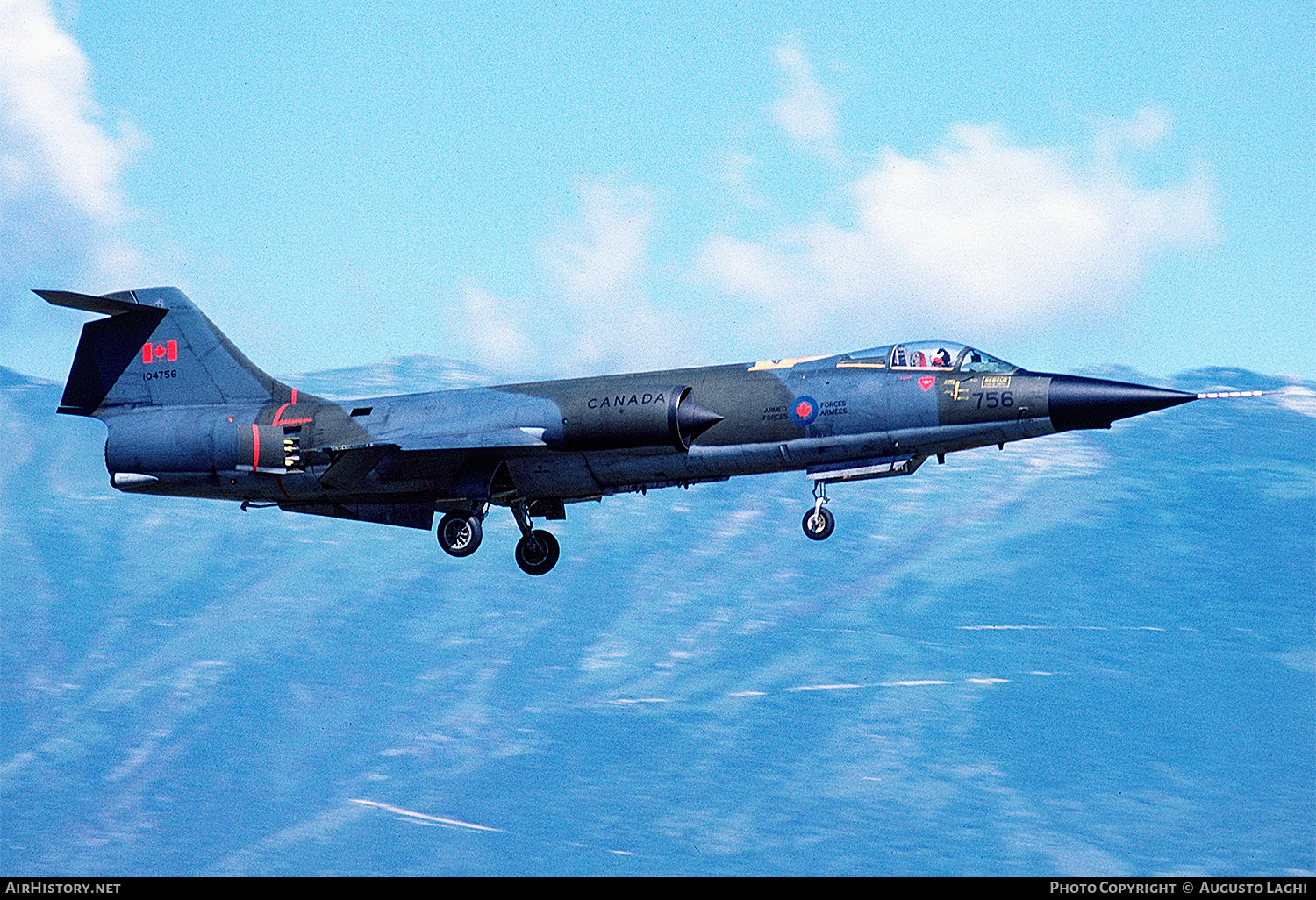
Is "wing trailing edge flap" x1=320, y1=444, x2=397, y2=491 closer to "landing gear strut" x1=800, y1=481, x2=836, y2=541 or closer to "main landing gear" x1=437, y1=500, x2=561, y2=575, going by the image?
"main landing gear" x1=437, y1=500, x2=561, y2=575

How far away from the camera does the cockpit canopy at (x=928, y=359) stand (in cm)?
2606

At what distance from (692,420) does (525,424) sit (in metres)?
3.01

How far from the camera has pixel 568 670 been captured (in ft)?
607

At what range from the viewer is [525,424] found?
27156 millimetres

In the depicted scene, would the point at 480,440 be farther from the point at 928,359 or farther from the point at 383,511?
the point at 928,359

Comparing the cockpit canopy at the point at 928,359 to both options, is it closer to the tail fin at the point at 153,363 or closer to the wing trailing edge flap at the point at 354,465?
the wing trailing edge flap at the point at 354,465

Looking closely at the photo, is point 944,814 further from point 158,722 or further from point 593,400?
point 593,400

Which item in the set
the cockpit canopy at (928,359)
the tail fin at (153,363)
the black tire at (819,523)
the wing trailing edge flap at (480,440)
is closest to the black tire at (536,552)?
the wing trailing edge flap at (480,440)

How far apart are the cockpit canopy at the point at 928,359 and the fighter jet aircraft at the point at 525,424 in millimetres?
31

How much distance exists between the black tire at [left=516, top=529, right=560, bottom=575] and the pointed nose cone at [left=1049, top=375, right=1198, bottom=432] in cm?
974

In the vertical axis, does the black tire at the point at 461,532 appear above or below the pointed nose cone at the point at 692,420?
below

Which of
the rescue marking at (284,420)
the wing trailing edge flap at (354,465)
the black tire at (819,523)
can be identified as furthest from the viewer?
the rescue marking at (284,420)

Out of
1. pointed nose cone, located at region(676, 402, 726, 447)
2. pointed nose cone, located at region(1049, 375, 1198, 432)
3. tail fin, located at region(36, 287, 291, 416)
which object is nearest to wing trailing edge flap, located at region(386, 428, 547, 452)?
pointed nose cone, located at region(676, 402, 726, 447)

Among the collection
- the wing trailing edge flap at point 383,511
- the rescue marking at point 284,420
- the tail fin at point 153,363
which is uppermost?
the tail fin at point 153,363
